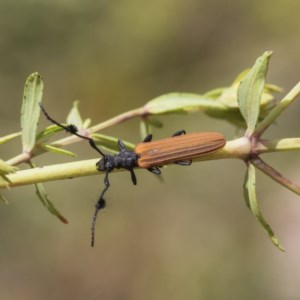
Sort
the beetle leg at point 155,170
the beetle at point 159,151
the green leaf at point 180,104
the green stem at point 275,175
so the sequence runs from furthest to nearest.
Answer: the beetle leg at point 155,170, the green leaf at point 180,104, the beetle at point 159,151, the green stem at point 275,175

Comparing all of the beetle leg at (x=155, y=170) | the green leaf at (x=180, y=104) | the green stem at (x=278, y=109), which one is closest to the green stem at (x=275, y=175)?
the green stem at (x=278, y=109)

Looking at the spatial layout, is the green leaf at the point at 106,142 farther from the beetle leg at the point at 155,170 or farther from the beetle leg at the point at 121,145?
the beetle leg at the point at 155,170

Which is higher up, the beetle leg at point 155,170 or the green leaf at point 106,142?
the green leaf at point 106,142

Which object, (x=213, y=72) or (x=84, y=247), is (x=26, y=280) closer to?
(x=84, y=247)

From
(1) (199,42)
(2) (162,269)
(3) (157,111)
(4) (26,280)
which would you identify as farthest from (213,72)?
(3) (157,111)

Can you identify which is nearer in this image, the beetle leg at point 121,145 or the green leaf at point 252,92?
the green leaf at point 252,92

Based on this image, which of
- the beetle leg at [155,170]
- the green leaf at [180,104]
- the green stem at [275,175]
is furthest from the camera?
the beetle leg at [155,170]
